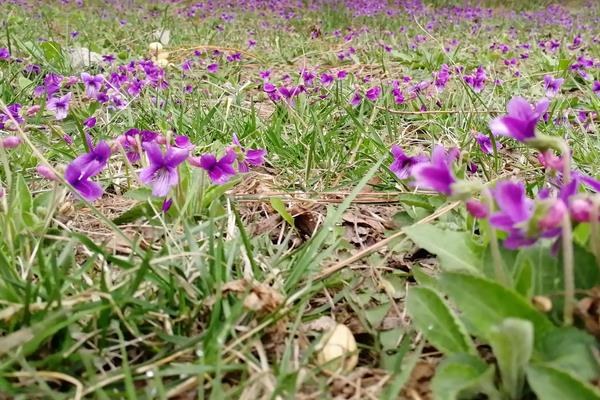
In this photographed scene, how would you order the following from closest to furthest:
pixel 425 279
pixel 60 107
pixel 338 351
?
1. pixel 338 351
2. pixel 425 279
3. pixel 60 107

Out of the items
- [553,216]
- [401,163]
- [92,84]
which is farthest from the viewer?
[92,84]

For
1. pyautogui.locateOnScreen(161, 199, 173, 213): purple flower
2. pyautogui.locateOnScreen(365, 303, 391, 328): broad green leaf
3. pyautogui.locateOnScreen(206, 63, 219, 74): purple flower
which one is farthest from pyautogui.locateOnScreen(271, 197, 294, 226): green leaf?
pyautogui.locateOnScreen(206, 63, 219, 74): purple flower

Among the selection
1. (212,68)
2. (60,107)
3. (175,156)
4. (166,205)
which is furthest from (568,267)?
(212,68)

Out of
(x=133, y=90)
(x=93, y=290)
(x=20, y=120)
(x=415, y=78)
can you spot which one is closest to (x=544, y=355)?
(x=93, y=290)

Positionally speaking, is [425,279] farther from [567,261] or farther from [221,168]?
[221,168]

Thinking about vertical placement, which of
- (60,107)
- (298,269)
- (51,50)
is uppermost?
(298,269)

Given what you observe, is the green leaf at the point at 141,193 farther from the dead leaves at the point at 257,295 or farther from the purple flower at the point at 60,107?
the purple flower at the point at 60,107
